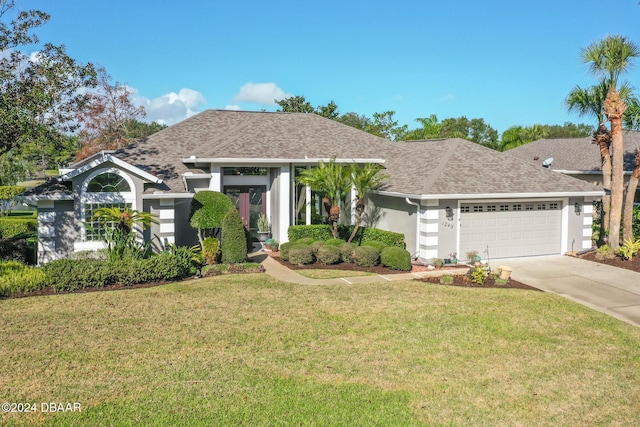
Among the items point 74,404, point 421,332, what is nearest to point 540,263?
point 421,332

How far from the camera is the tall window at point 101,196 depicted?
15594 mm

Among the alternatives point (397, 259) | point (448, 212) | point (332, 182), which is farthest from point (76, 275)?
point (448, 212)

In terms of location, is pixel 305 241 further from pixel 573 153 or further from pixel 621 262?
pixel 573 153

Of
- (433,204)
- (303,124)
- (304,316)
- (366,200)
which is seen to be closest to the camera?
(304,316)

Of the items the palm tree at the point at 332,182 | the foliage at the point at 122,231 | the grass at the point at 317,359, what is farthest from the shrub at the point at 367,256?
the foliage at the point at 122,231

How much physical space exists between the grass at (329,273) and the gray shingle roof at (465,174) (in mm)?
3604

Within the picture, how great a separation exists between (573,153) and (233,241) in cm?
2343

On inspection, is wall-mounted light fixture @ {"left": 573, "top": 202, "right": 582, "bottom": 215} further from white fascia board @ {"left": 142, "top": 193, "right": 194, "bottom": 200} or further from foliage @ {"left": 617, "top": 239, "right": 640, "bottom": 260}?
white fascia board @ {"left": 142, "top": 193, "right": 194, "bottom": 200}

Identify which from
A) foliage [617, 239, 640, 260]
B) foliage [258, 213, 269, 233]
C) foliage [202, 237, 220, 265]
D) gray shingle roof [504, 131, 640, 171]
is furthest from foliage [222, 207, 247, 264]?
gray shingle roof [504, 131, 640, 171]

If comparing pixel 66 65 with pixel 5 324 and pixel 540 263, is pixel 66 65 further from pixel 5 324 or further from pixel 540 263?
pixel 540 263

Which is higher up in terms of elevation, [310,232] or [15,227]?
[310,232]

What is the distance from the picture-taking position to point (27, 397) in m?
7.04

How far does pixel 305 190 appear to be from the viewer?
69.4ft

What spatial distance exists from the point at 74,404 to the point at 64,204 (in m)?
10.4
